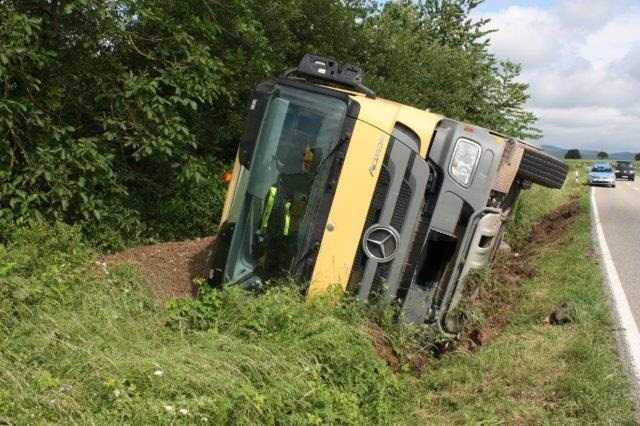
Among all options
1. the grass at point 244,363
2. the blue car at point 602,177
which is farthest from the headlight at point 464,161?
the blue car at point 602,177

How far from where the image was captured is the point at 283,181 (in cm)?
530

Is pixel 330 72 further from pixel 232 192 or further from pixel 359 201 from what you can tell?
pixel 359 201

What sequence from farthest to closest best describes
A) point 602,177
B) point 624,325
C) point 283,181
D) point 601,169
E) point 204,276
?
1. point 601,169
2. point 602,177
3. point 204,276
4. point 624,325
5. point 283,181

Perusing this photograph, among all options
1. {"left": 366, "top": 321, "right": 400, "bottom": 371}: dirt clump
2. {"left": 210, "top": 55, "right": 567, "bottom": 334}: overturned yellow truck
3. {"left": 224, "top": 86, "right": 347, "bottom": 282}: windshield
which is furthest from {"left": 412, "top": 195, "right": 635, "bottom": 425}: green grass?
{"left": 224, "top": 86, "right": 347, "bottom": 282}: windshield

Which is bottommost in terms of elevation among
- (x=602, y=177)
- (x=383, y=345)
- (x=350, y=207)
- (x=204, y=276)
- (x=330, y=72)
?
(x=204, y=276)

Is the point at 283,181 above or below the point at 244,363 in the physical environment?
above

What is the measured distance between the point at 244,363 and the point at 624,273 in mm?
6068

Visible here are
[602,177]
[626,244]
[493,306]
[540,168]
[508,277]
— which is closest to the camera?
[540,168]

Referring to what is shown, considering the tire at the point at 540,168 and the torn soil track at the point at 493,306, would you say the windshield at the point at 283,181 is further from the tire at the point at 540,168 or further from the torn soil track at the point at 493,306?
the tire at the point at 540,168

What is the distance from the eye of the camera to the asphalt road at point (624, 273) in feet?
17.6

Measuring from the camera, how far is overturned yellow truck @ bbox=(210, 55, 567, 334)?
5.17 m

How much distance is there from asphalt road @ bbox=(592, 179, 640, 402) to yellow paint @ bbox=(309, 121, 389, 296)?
2.26 meters

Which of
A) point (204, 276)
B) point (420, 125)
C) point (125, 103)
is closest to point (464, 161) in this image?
point (420, 125)

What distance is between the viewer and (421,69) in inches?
560
